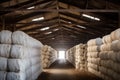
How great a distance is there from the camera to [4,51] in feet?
21.7

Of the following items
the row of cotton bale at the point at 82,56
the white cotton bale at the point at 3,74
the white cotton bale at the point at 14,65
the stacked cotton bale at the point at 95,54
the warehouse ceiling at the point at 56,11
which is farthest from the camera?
the row of cotton bale at the point at 82,56

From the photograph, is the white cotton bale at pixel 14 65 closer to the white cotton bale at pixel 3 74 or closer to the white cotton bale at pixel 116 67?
the white cotton bale at pixel 3 74

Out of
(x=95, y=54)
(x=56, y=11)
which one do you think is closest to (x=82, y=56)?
(x=95, y=54)

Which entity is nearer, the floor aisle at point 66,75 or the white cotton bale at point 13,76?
the white cotton bale at point 13,76

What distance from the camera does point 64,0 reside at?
15047mm

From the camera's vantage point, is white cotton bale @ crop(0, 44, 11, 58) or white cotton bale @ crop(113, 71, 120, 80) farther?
white cotton bale @ crop(113, 71, 120, 80)

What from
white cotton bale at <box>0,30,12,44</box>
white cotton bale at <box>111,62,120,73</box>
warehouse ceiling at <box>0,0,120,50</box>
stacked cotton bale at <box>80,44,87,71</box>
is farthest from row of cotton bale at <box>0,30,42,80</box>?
stacked cotton bale at <box>80,44,87,71</box>

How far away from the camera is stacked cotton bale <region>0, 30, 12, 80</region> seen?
6579 millimetres

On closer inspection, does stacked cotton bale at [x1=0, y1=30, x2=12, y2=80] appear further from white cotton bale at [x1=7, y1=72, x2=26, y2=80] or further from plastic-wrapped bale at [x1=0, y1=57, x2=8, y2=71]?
white cotton bale at [x1=7, y1=72, x2=26, y2=80]

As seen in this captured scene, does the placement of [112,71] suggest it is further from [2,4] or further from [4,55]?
[2,4]

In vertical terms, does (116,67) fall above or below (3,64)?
below

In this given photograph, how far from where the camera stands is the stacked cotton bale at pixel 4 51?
6.58 meters

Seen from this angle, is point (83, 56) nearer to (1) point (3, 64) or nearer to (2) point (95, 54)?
(2) point (95, 54)

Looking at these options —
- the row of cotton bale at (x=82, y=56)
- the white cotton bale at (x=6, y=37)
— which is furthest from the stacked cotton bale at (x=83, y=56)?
the white cotton bale at (x=6, y=37)
